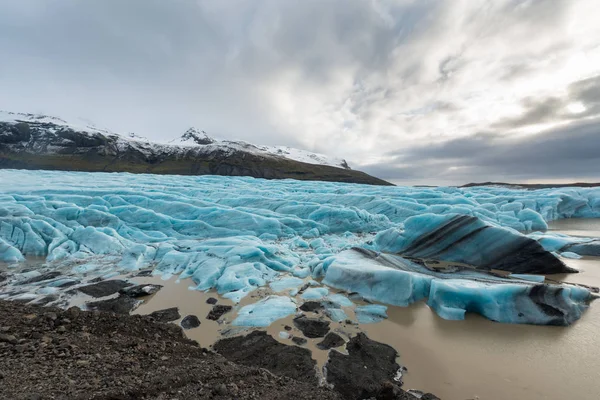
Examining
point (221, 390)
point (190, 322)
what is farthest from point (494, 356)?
point (190, 322)

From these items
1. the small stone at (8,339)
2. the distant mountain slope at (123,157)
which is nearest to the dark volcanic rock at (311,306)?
the small stone at (8,339)

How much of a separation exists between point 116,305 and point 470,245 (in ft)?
30.6

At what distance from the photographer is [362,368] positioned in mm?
3453

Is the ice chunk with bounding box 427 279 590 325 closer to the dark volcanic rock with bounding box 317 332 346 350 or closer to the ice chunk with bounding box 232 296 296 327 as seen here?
the dark volcanic rock with bounding box 317 332 346 350

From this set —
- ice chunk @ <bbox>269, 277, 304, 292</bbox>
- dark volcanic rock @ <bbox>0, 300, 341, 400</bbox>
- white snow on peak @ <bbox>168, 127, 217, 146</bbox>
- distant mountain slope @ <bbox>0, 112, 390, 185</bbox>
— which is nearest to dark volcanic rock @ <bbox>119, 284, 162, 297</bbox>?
dark volcanic rock @ <bbox>0, 300, 341, 400</bbox>

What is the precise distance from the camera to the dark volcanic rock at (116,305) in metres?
5.13

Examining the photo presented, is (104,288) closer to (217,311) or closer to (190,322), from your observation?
(190,322)

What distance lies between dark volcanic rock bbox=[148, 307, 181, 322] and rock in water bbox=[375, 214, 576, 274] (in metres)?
7.21

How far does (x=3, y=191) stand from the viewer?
16.4 metres

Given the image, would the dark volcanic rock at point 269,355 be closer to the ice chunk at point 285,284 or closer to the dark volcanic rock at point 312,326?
the dark volcanic rock at point 312,326

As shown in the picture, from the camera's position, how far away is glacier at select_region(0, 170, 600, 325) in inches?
208

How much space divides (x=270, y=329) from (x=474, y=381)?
9.36 feet

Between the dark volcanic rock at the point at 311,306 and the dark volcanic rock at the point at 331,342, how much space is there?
0.99 metres

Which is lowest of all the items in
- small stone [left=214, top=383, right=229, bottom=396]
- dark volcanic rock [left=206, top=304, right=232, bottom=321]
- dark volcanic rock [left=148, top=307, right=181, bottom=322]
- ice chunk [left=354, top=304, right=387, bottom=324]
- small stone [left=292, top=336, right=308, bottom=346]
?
dark volcanic rock [left=148, top=307, right=181, bottom=322]
